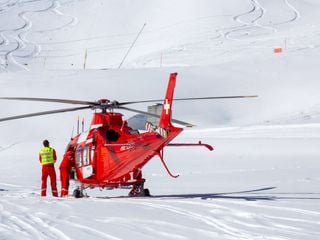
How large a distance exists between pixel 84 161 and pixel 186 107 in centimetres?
1451

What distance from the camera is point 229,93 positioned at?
87.1 ft

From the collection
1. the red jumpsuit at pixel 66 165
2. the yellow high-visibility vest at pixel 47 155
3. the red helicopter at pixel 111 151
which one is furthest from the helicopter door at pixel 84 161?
the yellow high-visibility vest at pixel 47 155

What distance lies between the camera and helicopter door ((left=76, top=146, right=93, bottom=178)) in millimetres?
11422

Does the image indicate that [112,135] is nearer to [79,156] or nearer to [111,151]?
[111,151]

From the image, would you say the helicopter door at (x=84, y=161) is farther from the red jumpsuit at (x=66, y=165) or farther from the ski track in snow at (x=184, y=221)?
the ski track in snow at (x=184, y=221)

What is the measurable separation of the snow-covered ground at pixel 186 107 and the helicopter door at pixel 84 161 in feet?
1.75

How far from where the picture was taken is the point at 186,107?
84.8ft

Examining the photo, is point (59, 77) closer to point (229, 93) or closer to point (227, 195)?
point (229, 93)

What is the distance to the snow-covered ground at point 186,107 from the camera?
24.1ft

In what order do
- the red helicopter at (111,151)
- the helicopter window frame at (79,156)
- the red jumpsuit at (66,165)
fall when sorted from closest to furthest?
the red helicopter at (111,151), the helicopter window frame at (79,156), the red jumpsuit at (66,165)

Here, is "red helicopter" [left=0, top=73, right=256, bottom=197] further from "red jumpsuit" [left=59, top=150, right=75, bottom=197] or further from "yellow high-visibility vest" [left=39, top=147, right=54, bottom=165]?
"yellow high-visibility vest" [left=39, top=147, right=54, bottom=165]

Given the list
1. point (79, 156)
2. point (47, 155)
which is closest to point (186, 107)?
point (47, 155)

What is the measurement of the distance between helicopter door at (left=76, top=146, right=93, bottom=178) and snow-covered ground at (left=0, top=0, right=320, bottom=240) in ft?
1.75

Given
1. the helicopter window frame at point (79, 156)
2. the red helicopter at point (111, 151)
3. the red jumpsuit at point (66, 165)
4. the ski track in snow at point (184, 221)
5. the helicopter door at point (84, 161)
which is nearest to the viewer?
the ski track in snow at point (184, 221)
